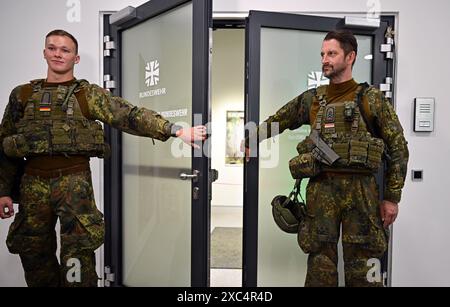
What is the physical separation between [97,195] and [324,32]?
1.59 metres

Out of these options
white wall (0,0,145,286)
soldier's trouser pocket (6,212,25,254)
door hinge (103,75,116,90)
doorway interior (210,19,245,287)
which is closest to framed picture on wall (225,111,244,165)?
doorway interior (210,19,245,287)

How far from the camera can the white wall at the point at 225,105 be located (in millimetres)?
3975

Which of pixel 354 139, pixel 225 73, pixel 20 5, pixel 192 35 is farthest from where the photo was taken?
pixel 225 73

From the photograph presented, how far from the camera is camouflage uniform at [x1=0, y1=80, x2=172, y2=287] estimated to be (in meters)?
1.38

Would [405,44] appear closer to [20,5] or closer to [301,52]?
[301,52]

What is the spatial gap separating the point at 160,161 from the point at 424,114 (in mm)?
1459

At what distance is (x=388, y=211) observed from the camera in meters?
1.44

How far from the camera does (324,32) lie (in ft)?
5.71

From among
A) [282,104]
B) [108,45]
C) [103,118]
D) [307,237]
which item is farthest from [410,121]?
[108,45]

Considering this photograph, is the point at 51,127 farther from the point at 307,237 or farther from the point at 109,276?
the point at 307,237

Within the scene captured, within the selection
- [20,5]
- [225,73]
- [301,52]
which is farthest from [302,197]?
[225,73]

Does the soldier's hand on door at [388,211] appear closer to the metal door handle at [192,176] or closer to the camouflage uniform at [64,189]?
the metal door handle at [192,176]

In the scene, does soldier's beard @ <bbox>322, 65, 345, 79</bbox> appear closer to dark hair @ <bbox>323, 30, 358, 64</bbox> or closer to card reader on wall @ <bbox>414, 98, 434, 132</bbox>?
dark hair @ <bbox>323, 30, 358, 64</bbox>

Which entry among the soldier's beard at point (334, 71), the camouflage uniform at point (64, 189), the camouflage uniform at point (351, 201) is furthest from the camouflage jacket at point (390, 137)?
the camouflage uniform at point (64, 189)
